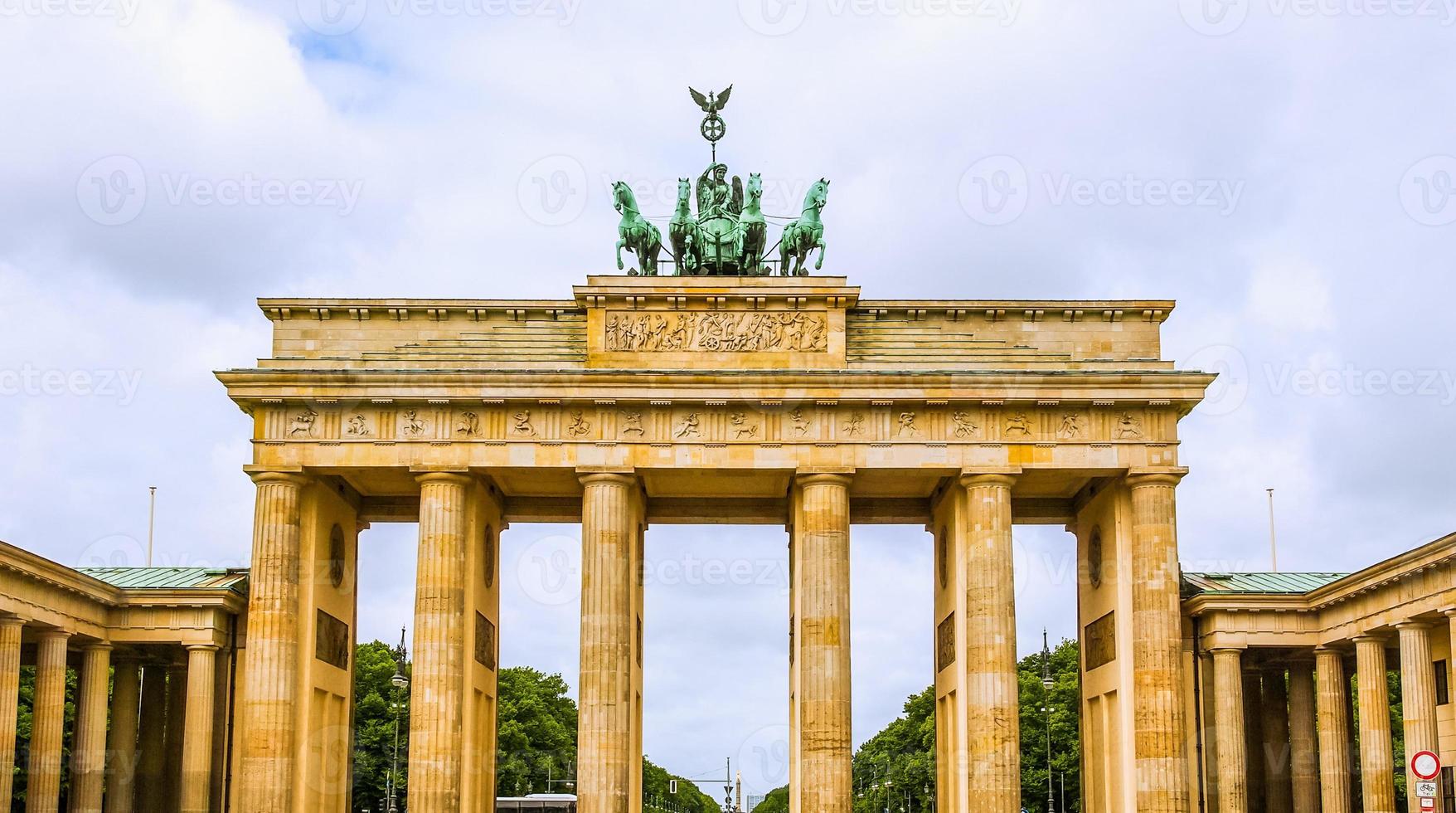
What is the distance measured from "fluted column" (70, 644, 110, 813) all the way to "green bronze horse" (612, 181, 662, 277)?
61.7 feet

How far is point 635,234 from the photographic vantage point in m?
47.1

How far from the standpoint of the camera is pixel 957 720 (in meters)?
46.4

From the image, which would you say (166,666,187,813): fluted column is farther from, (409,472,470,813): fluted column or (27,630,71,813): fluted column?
(409,472,470,813): fluted column

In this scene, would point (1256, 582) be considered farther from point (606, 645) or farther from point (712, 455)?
point (606, 645)

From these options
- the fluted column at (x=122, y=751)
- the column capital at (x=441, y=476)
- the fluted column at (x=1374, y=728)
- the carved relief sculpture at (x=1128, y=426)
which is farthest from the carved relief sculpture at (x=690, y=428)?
the fluted column at (x=122, y=751)

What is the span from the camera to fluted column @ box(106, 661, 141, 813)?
48375 mm

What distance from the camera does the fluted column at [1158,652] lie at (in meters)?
43.0

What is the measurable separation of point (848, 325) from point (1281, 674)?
19458 millimetres

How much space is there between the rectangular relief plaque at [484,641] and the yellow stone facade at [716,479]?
0.35m

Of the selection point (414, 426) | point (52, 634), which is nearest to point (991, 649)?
point (414, 426)

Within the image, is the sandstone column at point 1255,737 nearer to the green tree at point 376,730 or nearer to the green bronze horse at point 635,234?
the green bronze horse at point 635,234

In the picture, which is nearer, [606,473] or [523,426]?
[606,473]

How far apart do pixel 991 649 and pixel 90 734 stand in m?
25.1

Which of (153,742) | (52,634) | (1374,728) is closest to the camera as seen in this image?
(1374,728)
